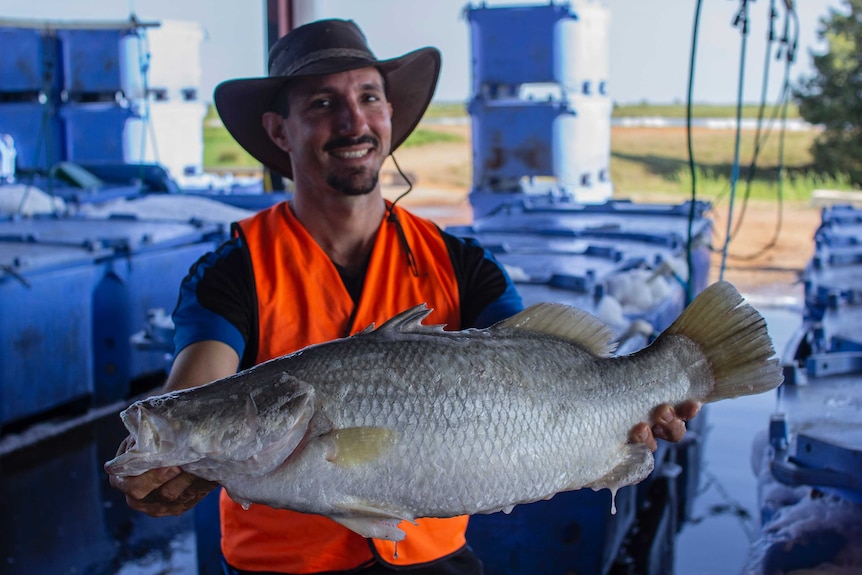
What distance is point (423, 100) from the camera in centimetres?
296

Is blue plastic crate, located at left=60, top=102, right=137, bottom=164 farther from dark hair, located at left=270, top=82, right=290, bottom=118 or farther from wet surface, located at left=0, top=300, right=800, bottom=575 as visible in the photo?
dark hair, located at left=270, top=82, right=290, bottom=118

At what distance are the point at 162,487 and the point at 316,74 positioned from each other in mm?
1181

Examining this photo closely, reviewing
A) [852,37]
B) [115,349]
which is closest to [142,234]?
[115,349]

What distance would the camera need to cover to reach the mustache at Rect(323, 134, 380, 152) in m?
2.49

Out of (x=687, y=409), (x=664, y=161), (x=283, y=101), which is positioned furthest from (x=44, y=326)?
(x=664, y=161)

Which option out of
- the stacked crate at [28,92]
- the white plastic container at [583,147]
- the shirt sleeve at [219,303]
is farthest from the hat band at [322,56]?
the stacked crate at [28,92]

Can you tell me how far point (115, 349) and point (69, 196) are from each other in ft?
9.04

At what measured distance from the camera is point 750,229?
55.7 feet

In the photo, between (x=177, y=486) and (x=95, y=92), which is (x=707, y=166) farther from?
(x=177, y=486)

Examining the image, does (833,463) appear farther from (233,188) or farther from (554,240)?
(233,188)

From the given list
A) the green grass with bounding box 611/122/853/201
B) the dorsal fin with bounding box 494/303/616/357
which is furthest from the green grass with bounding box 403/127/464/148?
the dorsal fin with bounding box 494/303/616/357

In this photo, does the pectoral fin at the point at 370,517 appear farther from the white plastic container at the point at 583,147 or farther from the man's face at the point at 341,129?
the white plastic container at the point at 583,147

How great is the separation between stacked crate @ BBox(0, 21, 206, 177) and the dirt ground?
3.54 meters

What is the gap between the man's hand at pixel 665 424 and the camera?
1.89 metres
